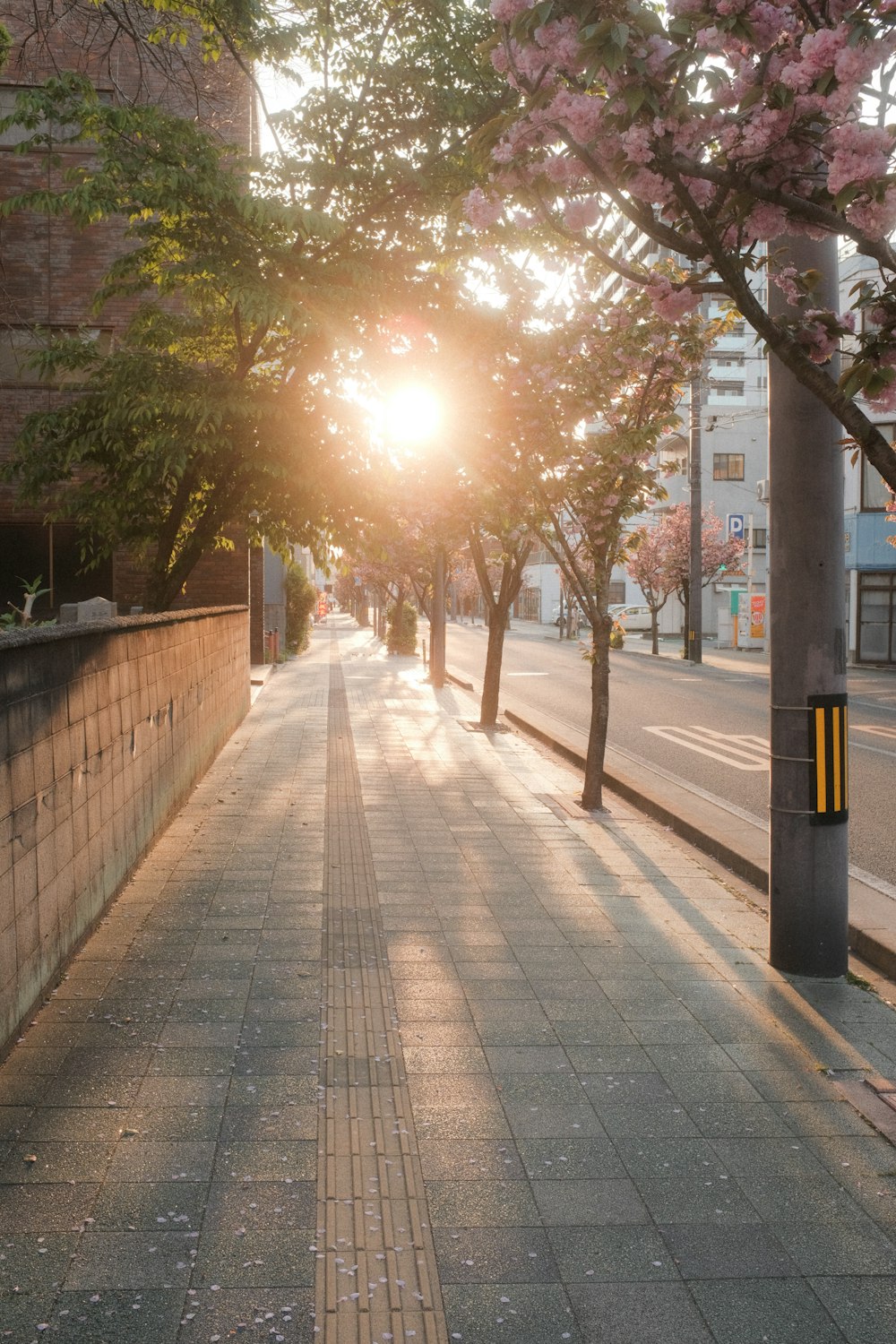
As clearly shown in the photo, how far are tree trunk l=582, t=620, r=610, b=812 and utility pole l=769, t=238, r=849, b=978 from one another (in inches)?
188

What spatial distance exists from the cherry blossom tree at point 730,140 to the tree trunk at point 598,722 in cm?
619

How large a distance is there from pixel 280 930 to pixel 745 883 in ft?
10.6

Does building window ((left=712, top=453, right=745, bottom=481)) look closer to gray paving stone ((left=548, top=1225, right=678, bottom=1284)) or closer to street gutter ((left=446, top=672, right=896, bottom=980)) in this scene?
street gutter ((left=446, top=672, right=896, bottom=980))

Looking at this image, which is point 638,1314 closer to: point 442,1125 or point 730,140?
point 442,1125

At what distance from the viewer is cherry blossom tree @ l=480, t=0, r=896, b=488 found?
372cm

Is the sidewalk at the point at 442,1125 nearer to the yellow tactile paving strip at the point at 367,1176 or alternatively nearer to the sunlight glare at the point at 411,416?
the yellow tactile paving strip at the point at 367,1176

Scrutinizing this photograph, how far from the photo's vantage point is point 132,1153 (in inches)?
153

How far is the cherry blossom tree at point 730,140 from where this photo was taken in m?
3.72

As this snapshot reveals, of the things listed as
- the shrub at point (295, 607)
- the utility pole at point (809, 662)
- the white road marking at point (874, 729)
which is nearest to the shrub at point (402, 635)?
the shrub at point (295, 607)

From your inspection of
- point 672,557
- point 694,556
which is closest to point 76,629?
point 694,556

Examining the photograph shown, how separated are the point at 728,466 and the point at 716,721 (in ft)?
172

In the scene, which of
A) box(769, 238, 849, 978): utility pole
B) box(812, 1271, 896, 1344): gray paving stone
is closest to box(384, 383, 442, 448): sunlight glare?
box(769, 238, 849, 978): utility pole

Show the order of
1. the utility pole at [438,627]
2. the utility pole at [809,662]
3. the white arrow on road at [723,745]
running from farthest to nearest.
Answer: the utility pole at [438,627] < the white arrow on road at [723,745] < the utility pole at [809,662]

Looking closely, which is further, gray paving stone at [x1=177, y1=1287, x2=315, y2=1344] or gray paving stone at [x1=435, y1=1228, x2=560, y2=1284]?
gray paving stone at [x1=435, y1=1228, x2=560, y2=1284]
